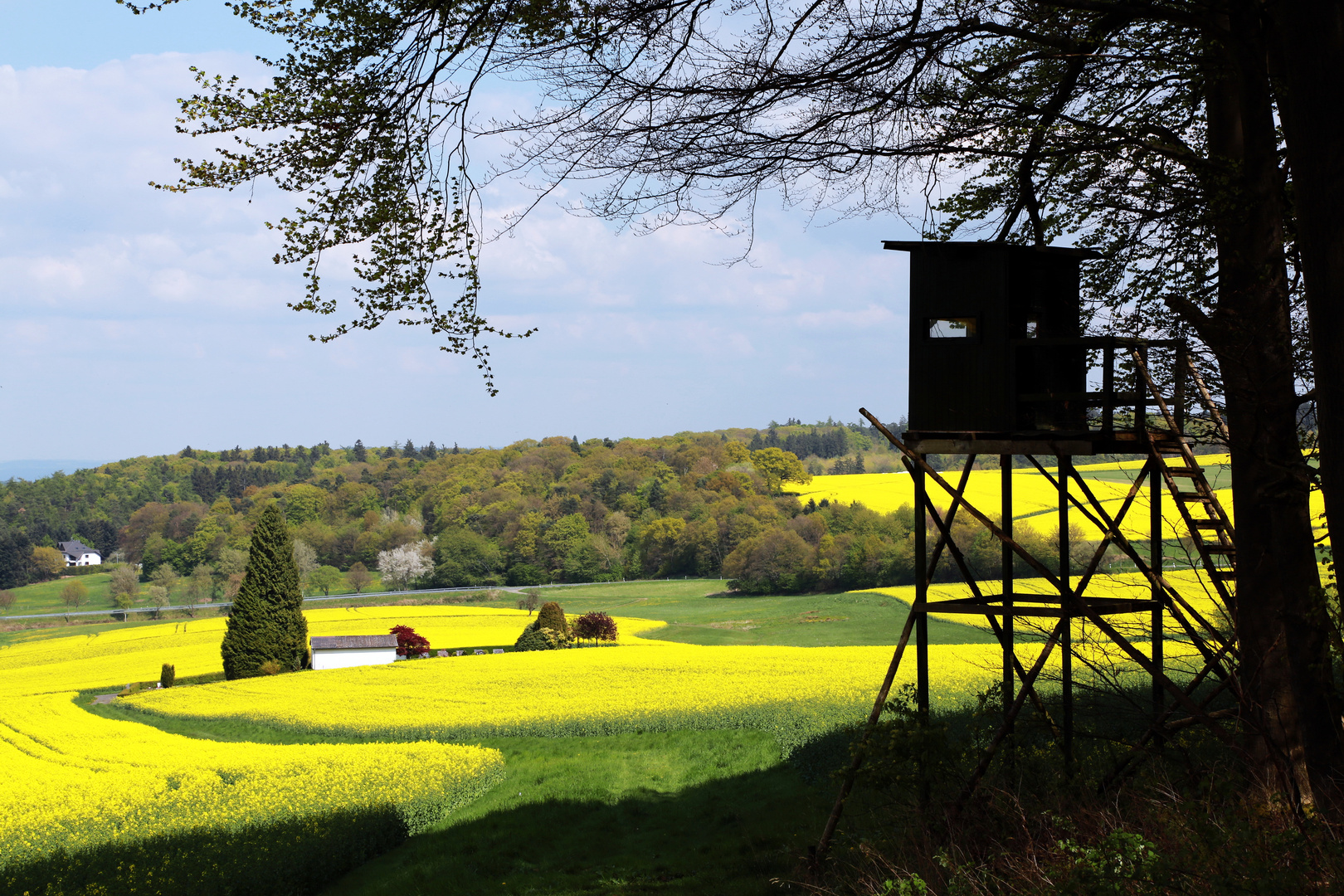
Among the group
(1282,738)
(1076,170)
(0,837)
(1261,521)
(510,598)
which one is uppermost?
(1076,170)

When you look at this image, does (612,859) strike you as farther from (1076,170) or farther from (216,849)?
(1076,170)

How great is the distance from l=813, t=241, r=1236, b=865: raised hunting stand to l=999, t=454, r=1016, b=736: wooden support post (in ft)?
0.11

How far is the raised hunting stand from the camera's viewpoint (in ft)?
27.8

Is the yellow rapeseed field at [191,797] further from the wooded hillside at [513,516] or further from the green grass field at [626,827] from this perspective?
the wooded hillside at [513,516]

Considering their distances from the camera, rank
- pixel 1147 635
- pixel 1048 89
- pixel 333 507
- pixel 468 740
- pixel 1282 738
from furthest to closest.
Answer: pixel 333 507, pixel 468 740, pixel 1147 635, pixel 1048 89, pixel 1282 738

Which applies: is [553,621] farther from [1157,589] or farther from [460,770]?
[1157,589]

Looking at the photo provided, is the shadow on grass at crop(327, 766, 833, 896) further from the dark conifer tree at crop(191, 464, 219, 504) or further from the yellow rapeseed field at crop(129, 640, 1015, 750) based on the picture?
the dark conifer tree at crop(191, 464, 219, 504)

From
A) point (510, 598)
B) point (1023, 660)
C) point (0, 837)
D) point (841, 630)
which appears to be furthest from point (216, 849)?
point (510, 598)

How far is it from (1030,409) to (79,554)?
380 ft

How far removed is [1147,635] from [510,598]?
202 ft

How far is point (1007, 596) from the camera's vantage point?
946cm

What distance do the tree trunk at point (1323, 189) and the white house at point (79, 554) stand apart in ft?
373

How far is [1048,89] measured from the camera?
29.8 feet

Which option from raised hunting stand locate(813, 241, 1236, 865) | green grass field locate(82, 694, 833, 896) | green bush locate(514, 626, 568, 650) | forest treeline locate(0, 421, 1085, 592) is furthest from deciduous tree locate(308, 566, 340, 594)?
raised hunting stand locate(813, 241, 1236, 865)
